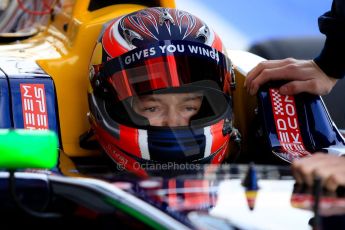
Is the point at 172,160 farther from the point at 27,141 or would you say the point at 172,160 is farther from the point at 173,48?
the point at 27,141

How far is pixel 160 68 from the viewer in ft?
7.90

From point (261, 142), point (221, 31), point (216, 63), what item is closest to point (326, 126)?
point (261, 142)

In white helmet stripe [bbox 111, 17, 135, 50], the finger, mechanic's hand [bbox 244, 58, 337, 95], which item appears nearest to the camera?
the finger

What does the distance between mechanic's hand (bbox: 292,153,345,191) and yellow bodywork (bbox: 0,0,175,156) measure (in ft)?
3.34

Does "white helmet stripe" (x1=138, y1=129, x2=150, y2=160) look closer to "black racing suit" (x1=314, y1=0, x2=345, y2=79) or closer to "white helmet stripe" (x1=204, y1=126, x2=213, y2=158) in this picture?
"white helmet stripe" (x1=204, y1=126, x2=213, y2=158)

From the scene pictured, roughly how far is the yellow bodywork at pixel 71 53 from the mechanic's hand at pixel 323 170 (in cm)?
102

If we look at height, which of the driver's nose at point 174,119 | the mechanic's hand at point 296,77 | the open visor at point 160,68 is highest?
the open visor at point 160,68

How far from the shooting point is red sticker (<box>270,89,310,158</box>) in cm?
259

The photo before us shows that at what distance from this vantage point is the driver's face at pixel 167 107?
7.86 ft

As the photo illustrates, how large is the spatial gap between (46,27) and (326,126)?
1434 millimetres

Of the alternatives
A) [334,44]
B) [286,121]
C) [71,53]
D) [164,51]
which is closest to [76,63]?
[71,53]

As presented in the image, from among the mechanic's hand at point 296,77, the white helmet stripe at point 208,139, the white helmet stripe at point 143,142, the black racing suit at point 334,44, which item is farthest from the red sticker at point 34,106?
the black racing suit at point 334,44

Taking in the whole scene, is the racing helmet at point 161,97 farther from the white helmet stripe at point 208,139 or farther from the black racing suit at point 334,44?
the black racing suit at point 334,44

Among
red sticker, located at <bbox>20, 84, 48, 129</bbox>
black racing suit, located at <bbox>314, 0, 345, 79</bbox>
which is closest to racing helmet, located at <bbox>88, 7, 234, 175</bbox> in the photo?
red sticker, located at <bbox>20, 84, 48, 129</bbox>
